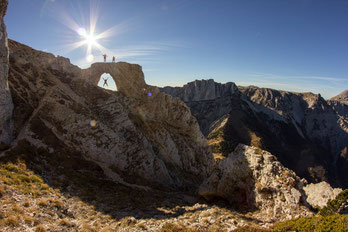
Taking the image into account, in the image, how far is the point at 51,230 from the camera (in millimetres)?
12344

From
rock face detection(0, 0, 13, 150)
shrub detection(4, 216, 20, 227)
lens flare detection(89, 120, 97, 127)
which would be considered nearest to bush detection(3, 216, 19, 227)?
shrub detection(4, 216, 20, 227)

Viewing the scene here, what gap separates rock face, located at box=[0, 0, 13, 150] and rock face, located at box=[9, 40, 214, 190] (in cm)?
127

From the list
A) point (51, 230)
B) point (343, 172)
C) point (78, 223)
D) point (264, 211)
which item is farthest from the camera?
point (343, 172)

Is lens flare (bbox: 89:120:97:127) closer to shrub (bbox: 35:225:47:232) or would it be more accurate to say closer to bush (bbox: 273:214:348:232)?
shrub (bbox: 35:225:47:232)

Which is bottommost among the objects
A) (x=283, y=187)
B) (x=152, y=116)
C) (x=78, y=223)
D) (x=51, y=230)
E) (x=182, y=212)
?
(x=182, y=212)

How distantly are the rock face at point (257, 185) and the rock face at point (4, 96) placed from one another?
2779cm

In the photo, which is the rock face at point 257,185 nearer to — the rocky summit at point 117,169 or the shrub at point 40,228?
the rocky summit at point 117,169

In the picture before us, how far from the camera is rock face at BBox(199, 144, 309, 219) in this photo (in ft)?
60.5

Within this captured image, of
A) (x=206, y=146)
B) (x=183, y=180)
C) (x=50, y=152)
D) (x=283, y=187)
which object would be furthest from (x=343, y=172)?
(x=50, y=152)

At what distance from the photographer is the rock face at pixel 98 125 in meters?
31.5

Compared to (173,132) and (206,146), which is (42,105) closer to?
(173,132)

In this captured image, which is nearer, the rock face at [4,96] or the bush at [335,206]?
the bush at [335,206]

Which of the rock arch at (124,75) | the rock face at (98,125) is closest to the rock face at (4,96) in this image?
the rock face at (98,125)

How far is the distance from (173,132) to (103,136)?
24171 mm
